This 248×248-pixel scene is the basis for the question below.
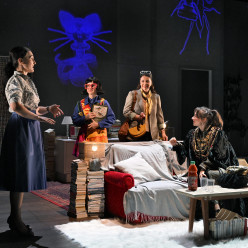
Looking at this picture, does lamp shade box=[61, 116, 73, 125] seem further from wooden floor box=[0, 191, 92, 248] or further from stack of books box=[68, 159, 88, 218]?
stack of books box=[68, 159, 88, 218]

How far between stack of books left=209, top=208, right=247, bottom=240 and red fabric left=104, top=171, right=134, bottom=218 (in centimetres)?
101

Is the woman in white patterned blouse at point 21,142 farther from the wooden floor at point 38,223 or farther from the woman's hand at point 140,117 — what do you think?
the woman's hand at point 140,117

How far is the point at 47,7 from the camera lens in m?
8.18

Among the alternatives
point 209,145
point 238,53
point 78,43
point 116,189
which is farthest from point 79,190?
point 238,53

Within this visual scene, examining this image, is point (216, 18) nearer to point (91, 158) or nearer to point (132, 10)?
point (132, 10)

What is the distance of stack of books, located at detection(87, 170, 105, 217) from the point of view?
4727mm

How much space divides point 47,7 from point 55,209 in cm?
455

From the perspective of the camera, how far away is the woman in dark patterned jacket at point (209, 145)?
461 cm

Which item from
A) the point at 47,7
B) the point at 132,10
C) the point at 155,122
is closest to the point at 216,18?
the point at 132,10

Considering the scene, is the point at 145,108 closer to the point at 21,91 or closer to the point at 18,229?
the point at 21,91

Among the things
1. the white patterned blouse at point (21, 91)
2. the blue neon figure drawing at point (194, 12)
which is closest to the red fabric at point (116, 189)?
the white patterned blouse at point (21, 91)

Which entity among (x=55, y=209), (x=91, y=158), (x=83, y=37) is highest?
(x=83, y=37)

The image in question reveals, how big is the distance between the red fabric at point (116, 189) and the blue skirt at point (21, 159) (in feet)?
3.22

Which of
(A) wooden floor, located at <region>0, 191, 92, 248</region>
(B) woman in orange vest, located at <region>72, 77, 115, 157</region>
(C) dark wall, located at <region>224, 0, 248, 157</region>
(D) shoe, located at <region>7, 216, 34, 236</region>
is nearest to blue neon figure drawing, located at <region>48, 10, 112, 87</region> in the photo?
(B) woman in orange vest, located at <region>72, 77, 115, 157</region>
